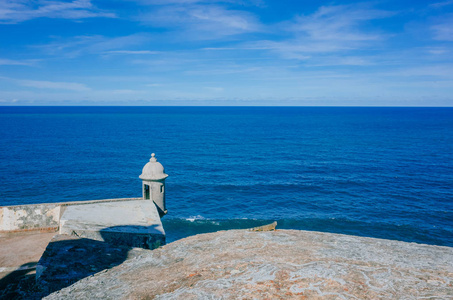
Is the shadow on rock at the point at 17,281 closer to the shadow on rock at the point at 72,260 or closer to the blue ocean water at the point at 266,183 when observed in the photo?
the shadow on rock at the point at 72,260

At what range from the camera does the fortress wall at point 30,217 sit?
57.5 feet

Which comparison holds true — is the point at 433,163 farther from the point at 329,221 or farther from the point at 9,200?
the point at 9,200

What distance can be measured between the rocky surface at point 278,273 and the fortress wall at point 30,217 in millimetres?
10844

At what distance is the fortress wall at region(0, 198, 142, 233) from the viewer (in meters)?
17.5

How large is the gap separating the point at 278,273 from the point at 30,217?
52.1 feet

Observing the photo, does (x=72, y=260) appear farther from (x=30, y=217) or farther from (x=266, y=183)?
(x=266, y=183)

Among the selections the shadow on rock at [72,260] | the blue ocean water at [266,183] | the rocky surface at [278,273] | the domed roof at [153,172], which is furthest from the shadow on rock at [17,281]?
the blue ocean water at [266,183]

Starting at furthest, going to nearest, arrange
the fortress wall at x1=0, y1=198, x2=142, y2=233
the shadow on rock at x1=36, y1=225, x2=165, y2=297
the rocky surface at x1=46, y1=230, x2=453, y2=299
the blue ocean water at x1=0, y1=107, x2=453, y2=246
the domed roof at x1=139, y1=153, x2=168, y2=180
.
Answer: the blue ocean water at x1=0, y1=107, x2=453, y2=246 < the domed roof at x1=139, y1=153, x2=168, y2=180 < the fortress wall at x1=0, y1=198, x2=142, y2=233 < the shadow on rock at x1=36, y1=225, x2=165, y2=297 < the rocky surface at x1=46, y1=230, x2=453, y2=299

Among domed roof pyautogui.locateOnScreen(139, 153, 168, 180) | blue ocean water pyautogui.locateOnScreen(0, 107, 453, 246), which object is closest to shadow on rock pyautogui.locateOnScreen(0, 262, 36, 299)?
domed roof pyautogui.locateOnScreen(139, 153, 168, 180)

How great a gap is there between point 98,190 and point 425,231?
1711 inches

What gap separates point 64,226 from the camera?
14359mm

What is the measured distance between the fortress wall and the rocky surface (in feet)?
35.6

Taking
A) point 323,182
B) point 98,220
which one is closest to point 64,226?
point 98,220

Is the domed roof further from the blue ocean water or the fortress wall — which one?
the blue ocean water
